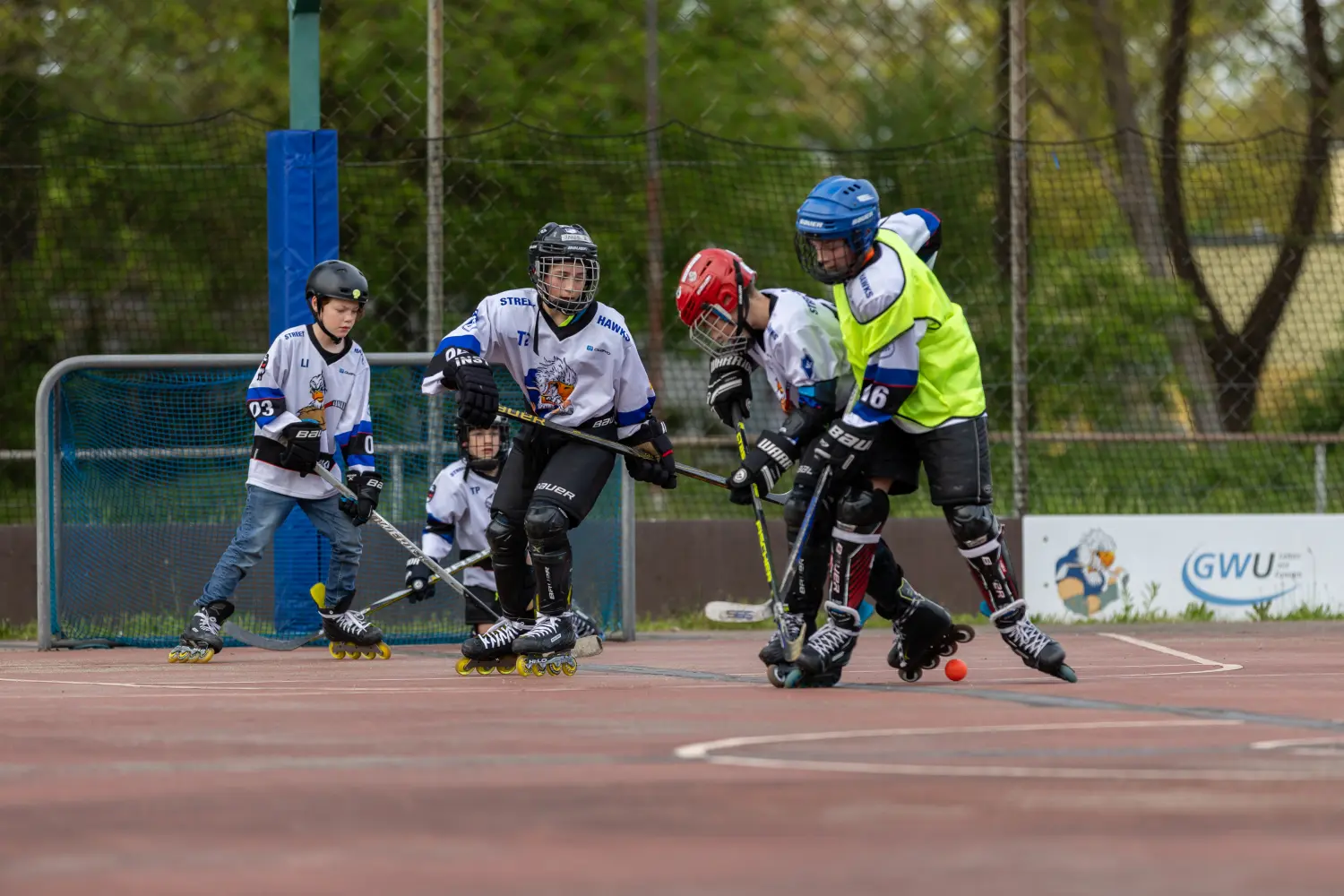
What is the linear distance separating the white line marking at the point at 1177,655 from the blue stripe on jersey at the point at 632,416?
2140mm

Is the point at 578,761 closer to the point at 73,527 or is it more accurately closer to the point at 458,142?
the point at 73,527

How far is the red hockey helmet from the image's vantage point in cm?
689

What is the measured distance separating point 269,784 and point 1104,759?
1788 millimetres

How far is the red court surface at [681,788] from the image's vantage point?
312 centimetres

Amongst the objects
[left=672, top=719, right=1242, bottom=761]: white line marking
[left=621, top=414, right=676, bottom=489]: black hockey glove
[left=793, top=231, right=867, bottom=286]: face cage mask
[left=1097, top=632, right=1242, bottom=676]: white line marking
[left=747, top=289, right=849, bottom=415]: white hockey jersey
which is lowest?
[left=1097, top=632, right=1242, bottom=676]: white line marking

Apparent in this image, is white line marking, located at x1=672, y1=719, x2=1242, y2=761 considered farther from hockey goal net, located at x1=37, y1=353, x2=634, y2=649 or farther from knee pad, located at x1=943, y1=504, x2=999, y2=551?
hockey goal net, located at x1=37, y1=353, x2=634, y2=649

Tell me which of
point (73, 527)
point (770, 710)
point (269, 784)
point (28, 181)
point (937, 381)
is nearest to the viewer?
point (269, 784)

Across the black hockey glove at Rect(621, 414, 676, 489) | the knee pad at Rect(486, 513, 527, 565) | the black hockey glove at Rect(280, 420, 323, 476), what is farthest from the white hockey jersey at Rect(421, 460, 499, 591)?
the black hockey glove at Rect(621, 414, 676, 489)

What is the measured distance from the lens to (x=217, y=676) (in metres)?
7.88

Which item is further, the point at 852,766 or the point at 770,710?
the point at 770,710

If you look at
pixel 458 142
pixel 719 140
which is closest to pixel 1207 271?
pixel 719 140

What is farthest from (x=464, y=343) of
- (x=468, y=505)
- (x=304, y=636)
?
(x=304, y=636)

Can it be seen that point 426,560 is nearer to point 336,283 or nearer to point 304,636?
point 304,636

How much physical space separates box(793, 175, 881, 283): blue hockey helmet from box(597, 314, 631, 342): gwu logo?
1124 mm
